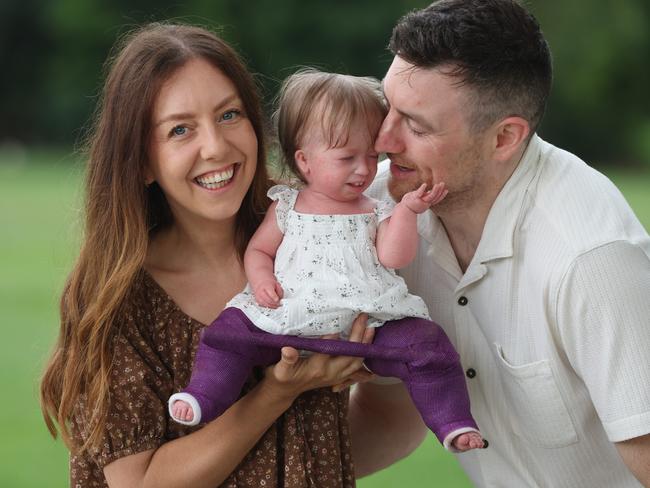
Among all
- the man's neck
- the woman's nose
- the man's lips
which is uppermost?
the woman's nose

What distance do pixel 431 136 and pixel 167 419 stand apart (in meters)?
1.11

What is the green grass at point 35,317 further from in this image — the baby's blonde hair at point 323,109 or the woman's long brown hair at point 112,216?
the baby's blonde hair at point 323,109

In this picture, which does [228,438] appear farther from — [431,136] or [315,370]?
[431,136]

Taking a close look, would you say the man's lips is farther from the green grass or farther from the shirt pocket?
the green grass

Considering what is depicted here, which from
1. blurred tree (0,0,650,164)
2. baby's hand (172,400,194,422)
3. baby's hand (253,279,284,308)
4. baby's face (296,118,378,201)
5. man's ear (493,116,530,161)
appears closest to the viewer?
baby's hand (172,400,194,422)

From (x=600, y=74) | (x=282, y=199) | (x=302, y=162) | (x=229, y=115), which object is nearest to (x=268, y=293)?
(x=282, y=199)

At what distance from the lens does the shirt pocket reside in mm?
3203

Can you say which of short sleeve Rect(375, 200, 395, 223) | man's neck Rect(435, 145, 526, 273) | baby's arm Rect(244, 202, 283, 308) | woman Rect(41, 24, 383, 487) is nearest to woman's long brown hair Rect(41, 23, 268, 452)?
woman Rect(41, 24, 383, 487)

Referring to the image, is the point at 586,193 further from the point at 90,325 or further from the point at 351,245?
the point at 90,325

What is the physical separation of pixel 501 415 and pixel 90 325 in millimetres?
1230

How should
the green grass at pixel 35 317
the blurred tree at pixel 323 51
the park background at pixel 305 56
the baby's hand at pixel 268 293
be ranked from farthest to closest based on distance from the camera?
1. the blurred tree at pixel 323 51
2. the park background at pixel 305 56
3. the green grass at pixel 35 317
4. the baby's hand at pixel 268 293

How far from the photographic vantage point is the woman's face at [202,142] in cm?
300

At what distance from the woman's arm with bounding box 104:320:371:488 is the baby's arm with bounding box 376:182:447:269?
19 cm

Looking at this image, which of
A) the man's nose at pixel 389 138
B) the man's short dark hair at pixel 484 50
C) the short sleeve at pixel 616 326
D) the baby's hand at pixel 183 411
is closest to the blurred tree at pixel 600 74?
the man's short dark hair at pixel 484 50
